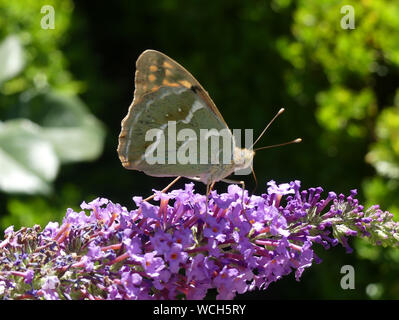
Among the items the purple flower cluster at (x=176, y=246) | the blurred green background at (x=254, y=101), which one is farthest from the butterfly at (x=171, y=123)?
the blurred green background at (x=254, y=101)

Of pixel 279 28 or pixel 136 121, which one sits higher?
pixel 279 28

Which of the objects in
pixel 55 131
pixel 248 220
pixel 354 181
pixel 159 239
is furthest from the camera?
pixel 55 131

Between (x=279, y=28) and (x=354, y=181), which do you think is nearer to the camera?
(x=354, y=181)

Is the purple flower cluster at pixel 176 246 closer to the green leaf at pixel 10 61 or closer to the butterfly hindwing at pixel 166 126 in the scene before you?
the butterfly hindwing at pixel 166 126

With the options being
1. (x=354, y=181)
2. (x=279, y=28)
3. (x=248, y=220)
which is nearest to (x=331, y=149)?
(x=354, y=181)

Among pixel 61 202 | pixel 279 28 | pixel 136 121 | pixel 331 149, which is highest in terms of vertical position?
pixel 279 28

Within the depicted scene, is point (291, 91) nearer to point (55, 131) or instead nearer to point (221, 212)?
point (55, 131)

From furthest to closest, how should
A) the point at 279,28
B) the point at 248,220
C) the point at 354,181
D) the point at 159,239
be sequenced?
the point at 279,28
the point at 354,181
the point at 248,220
the point at 159,239
